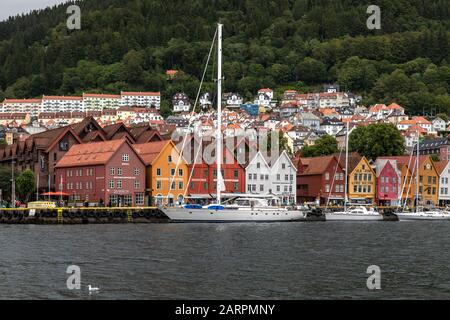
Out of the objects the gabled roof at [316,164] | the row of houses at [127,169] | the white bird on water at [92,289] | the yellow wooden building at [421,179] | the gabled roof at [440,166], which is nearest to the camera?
the white bird on water at [92,289]

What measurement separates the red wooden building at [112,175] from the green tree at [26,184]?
5.65 metres

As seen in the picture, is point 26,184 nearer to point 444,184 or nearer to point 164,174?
point 164,174

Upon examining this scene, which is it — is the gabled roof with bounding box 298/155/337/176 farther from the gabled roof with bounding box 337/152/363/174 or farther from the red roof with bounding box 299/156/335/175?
the gabled roof with bounding box 337/152/363/174

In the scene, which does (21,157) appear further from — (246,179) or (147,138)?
(246,179)

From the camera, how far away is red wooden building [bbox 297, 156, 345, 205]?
374 feet

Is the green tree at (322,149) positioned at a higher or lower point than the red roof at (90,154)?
higher

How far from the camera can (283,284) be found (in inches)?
1455

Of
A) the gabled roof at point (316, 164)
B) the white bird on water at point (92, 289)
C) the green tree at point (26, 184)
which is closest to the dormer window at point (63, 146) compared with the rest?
the green tree at point (26, 184)

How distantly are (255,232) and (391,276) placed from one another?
92.7 ft

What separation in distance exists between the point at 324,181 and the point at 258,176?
11.0 metres

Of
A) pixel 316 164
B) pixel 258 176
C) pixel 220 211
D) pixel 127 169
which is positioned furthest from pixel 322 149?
pixel 220 211

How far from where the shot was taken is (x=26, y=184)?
98812 mm

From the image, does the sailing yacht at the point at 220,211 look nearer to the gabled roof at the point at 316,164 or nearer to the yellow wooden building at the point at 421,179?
the gabled roof at the point at 316,164

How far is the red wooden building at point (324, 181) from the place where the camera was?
114 metres
